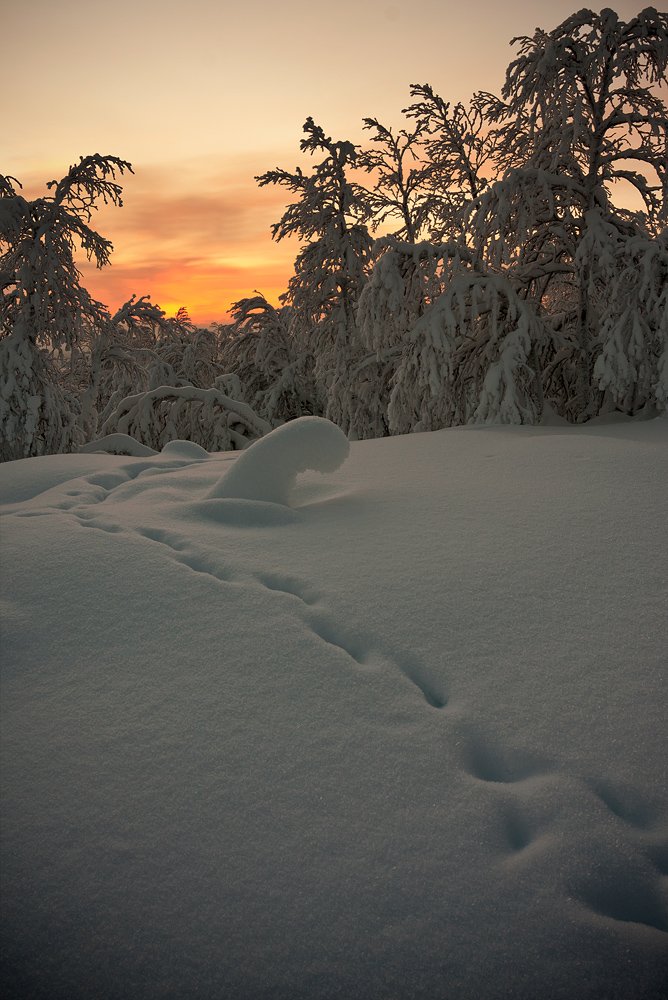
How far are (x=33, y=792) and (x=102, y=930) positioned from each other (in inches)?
20.2

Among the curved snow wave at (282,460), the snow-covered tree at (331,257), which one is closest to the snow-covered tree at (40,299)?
the snow-covered tree at (331,257)

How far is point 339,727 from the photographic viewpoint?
6.40 ft

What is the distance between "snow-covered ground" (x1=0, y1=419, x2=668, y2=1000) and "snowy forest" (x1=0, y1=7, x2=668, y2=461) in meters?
5.00

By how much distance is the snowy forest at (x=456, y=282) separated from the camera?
7801 millimetres

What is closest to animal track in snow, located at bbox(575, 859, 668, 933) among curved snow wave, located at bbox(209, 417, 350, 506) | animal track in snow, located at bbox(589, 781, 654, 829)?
animal track in snow, located at bbox(589, 781, 654, 829)

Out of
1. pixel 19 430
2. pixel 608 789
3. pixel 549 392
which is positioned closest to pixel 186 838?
pixel 608 789

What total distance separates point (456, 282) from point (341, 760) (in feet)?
23.8

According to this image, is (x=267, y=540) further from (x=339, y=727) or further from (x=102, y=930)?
(x=102, y=930)

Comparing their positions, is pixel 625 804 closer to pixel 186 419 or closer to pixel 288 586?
pixel 288 586

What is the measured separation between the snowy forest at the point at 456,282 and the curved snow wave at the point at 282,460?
13.3ft

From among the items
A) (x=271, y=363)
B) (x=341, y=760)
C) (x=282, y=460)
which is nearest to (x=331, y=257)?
(x=271, y=363)

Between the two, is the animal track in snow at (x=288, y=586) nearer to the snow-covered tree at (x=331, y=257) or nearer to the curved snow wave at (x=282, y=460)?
the curved snow wave at (x=282, y=460)

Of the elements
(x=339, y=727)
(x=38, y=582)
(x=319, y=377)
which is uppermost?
(x=319, y=377)

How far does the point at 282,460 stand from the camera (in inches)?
168
